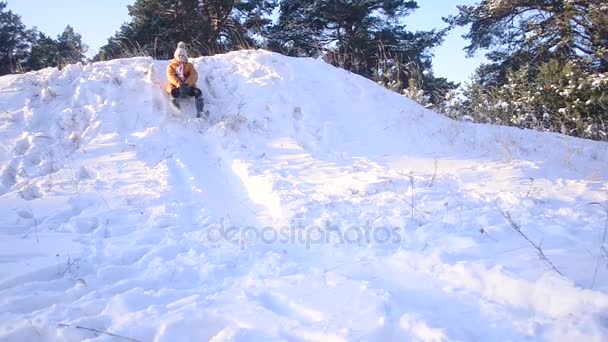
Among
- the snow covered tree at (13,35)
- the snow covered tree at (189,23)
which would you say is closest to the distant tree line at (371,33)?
the snow covered tree at (189,23)

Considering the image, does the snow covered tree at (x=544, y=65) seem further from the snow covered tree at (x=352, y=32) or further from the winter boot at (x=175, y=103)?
the winter boot at (x=175, y=103)

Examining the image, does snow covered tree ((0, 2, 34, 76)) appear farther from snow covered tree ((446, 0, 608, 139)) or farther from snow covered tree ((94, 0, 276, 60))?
snow covered tree ((446, 0, 608, 139))

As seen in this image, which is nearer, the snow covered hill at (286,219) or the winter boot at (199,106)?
the snow covered hill at (286,219)

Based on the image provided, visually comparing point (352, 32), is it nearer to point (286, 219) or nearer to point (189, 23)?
point (189, 23)

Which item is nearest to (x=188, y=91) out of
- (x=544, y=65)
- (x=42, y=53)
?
(x=544, y=65)

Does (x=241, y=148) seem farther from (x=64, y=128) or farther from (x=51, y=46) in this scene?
(x=51, y=46)

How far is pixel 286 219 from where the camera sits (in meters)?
3.81

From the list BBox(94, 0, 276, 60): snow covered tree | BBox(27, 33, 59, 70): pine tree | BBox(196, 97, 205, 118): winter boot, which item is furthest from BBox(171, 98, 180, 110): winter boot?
BBox(27, 33, 59, 70): pine tree

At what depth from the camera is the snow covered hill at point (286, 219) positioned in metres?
2.27

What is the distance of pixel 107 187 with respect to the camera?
4.43 meters

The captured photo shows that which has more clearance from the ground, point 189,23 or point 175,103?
point 189,23

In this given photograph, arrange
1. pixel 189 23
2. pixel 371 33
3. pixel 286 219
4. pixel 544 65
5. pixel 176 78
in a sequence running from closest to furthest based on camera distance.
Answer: pixel 286 219
pixel 176 78
pixel 544 65
pixel 189 23
pixel 371 33

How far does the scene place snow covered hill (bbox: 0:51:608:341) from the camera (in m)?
2.27

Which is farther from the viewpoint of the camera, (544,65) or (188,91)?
(544,65)
